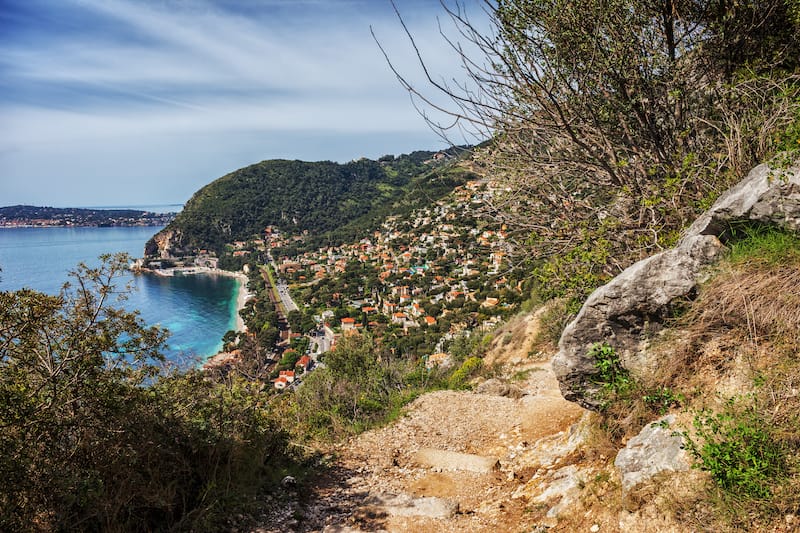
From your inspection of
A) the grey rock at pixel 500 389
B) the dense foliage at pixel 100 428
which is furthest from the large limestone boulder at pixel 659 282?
the grey rock at pixel 500 389

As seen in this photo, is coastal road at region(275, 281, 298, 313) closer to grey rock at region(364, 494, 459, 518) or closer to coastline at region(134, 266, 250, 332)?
coastline at region(134, 266, 250, 332)

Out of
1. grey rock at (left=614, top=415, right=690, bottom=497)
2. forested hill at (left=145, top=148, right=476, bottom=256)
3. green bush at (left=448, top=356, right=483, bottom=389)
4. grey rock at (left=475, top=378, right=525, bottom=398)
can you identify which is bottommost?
green bush at (left=448, top=356, right=483, bottom=389)

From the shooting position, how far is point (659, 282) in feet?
12.1

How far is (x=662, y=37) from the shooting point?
201 inches

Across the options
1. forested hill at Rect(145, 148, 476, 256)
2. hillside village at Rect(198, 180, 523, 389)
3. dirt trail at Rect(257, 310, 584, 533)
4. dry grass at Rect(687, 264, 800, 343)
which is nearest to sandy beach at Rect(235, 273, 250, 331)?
hillside village at Rect(198, 180, 523, 389)

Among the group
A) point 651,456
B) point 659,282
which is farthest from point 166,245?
point 651,456

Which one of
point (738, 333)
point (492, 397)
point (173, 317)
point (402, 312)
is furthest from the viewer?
point (173, 317)

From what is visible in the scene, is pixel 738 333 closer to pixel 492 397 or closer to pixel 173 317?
pixel 492 397

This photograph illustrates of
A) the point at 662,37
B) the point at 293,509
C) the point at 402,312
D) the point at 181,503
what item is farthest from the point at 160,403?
the point at 402,312

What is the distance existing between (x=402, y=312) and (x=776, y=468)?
4866 centimetres

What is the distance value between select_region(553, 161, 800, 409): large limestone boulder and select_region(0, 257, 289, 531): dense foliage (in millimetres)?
4136

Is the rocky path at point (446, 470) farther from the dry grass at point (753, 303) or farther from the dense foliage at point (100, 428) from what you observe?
the dry grass at point (753, 303)

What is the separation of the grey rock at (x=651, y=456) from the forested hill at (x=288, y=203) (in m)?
90.7

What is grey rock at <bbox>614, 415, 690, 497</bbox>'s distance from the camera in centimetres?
302
